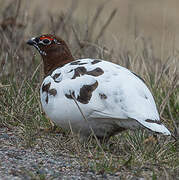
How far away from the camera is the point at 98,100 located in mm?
3492

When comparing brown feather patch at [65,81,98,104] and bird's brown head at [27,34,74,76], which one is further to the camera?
bird's brown head at [27,34,74,76]

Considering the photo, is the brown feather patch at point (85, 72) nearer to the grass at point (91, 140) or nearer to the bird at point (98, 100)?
the bird at point (98, 100)

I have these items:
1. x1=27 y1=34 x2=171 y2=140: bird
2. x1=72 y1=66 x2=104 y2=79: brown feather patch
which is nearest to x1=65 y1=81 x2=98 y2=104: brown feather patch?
x1=27 y1=34 x2=171 y2=140: bird

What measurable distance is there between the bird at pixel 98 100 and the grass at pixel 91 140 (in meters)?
0.13

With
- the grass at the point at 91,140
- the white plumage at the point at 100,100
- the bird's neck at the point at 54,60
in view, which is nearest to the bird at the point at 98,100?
the white plumage at the point at 100,100

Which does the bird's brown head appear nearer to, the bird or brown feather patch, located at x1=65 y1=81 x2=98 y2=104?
the bird

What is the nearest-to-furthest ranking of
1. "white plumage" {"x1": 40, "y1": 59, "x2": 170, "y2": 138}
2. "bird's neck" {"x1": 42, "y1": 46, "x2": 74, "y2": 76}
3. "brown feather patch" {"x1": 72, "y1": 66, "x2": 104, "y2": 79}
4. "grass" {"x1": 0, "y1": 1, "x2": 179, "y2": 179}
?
"grass" {"x1": 0, "y1": 1, "x2": 179, "y2": 179} < "white plumage" {"x1": 40, "y1": 59, "x2": 170, "y2": 138} < "brown feather patch" {"x1": 72, "y1": 66, "x2": 104, "y2": 79} < "bird's neck" {"x1": 42, "y1": 46, "x2": 74, "y2": 76}

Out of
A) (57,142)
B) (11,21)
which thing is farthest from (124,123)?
(11,21)

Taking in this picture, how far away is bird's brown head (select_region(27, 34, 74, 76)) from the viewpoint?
4.33 meters

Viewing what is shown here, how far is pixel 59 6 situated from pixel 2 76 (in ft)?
22.4

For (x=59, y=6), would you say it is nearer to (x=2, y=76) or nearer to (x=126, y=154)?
(x=2, y=76)

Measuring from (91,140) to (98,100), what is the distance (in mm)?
390

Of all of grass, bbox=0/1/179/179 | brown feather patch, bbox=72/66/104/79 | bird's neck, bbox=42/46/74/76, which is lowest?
grass, bbox=0/1/179/179

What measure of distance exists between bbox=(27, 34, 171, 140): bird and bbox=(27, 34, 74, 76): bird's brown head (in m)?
0.44
